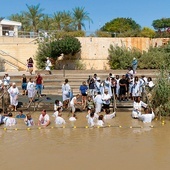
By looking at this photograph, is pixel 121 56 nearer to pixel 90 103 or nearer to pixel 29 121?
pixel 90 103

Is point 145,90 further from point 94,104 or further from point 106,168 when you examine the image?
point 106,168

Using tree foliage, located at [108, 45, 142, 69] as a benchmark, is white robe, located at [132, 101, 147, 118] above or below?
below

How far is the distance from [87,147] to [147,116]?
4817mm

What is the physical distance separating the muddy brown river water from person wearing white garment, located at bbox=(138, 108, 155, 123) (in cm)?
24

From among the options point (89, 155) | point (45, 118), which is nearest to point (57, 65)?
point (45, 118)

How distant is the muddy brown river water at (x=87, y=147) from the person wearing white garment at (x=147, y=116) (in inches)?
9.4

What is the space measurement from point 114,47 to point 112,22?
123 ft

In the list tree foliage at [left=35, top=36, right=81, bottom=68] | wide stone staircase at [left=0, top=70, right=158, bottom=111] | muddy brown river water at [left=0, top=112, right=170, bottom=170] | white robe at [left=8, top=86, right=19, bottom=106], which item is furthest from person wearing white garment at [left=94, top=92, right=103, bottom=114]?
tree foliage at [left=35, top=36, right=81, bottom=68]

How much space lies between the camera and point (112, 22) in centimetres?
6988

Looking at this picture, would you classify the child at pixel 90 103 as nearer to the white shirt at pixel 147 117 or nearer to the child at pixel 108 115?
the child at pixel 108 115

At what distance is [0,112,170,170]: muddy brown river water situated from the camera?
10.1 meters

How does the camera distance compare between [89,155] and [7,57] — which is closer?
[89,155]

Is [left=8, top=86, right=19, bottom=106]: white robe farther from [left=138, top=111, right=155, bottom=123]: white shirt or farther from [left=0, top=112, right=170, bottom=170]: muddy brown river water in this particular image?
[left=138, top=111, right=155, bottom=123]: white shirt

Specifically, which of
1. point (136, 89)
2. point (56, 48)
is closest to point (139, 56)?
point (56, 48)
